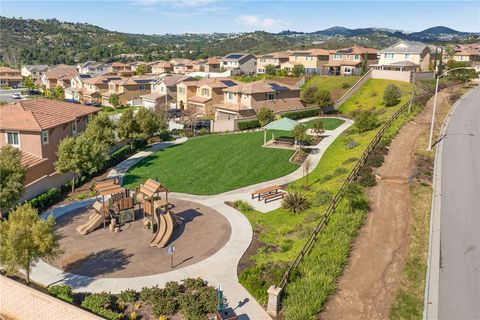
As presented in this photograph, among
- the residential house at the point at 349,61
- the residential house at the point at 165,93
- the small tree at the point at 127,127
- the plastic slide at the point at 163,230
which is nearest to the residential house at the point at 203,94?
the residential house at the point at 165,93

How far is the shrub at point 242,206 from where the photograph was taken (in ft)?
87.7

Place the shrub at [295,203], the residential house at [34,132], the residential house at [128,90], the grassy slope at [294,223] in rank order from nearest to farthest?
the grassy slope at [294,223] → the shrub at [295,203] → the residential house at [34,132] → the residential house at [128,90]

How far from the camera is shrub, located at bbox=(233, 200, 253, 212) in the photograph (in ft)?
87.7

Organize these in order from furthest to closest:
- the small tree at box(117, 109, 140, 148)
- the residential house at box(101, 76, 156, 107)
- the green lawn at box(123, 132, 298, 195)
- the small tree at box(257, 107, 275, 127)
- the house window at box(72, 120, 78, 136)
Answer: the residential house at box(101, 76, 156, 107) < the small tree at box(257, 107, 275, 127) < the small tree at box(117, 109, 140, 148) < the house window at box(72, 120, 78, 136) < the green lawn at box(123, 132, 298, 195)

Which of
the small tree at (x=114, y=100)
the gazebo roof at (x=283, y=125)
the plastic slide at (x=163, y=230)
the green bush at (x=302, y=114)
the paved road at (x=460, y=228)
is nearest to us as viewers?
the paved road at (x=460, y=228)

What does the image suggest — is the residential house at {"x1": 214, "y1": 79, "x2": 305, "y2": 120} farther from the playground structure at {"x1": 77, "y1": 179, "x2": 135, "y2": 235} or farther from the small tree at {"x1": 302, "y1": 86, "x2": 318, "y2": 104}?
the playground structure at {"x1": 77, "y1": 179, "x2": 135, "y2": 235}

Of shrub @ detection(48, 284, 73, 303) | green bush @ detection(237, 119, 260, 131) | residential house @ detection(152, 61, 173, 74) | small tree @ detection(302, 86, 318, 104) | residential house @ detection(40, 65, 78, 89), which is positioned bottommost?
shrub @ detection(48, 284, 73, 303)

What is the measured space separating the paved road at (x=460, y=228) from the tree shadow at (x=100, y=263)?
14.7 meters

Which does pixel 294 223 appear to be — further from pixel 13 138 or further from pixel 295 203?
pixel 13 138

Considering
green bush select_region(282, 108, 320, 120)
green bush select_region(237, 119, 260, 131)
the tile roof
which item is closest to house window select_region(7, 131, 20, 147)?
the tile roof

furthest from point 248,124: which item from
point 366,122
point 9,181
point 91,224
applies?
point 9,181

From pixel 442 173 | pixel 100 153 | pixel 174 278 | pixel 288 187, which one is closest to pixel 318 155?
pixel 288 187

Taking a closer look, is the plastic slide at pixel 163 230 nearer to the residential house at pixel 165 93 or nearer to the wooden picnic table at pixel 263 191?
the wooden picnic table at pixel 263 191

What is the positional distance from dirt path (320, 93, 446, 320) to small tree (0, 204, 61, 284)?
1209 cm
